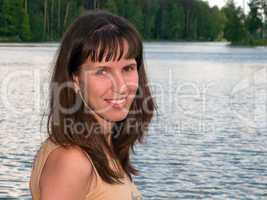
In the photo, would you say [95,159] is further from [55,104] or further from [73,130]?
[55,104]

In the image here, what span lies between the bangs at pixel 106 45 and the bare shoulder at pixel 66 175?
1.30ft

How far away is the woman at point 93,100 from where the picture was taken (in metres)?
2.55

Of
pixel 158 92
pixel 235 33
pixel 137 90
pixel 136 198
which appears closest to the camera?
pixel 136 198

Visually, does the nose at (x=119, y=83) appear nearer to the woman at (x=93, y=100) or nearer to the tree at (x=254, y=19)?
the woman at (x=93, y=100)

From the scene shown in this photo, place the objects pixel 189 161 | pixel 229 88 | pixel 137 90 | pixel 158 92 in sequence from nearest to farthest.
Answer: pixel 137 90
pixel 189 161
pixel 158 92
pixel 229 88

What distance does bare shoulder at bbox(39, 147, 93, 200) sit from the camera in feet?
7.86

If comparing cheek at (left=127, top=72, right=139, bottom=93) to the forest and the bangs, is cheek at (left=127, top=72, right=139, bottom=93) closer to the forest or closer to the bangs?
the bangs

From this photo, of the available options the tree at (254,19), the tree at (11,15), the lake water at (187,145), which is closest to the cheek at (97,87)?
the lake water at (187,145)

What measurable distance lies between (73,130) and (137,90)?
1.89 ft

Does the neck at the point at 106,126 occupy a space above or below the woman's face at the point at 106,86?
below

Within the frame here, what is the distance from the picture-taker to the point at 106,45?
2.68 metres

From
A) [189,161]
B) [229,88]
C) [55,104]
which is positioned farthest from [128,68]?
[229,88]

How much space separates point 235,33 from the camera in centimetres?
15125

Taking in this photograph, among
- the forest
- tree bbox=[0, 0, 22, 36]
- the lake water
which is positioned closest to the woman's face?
the lake water
